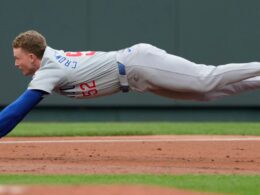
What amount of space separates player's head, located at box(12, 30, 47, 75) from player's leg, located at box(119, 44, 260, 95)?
31.0 inches

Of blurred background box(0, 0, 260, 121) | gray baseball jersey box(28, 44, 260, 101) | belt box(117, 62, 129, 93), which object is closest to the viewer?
gray baseball jersey box(28, 44, 260, 101)

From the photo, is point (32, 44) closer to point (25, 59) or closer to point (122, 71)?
point (25, 59)

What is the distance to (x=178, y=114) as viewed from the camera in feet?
54.1

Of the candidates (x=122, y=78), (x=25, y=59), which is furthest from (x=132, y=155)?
(x=25, y=59)

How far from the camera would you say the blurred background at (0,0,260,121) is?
52.9ft

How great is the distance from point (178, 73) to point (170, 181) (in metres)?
1.35

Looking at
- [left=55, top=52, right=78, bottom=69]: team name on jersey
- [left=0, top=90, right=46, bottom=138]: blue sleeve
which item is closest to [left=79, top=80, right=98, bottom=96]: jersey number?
[left=55, top=52, right=78, bottom=69]: team name on jersey

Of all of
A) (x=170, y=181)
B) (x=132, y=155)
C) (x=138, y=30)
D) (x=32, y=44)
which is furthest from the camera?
(x=138, y=30)

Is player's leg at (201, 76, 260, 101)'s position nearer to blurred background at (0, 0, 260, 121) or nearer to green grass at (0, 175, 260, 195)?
green grass at (0, 175, 260, 195)

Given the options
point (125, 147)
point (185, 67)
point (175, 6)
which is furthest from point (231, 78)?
point (175, 6)

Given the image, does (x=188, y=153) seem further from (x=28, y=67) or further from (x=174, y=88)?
(x=28, y=67)

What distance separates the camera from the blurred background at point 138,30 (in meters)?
16.1

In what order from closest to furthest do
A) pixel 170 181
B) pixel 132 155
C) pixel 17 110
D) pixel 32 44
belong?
pixel 170 181 → pixel 17 110 → pixel 32 44 → pixel 132 155

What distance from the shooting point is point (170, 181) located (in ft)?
21.5
